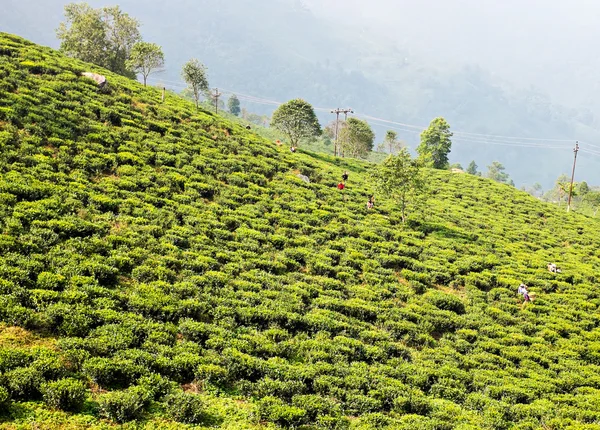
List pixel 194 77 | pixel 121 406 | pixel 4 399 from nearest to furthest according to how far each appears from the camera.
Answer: pixel 4 399, pixel 121 406, pixel 194 77

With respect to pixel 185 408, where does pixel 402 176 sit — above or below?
above

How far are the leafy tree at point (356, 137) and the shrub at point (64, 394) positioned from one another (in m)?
78.7

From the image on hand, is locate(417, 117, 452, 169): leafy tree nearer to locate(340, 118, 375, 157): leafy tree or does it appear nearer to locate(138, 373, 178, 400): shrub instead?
locate(340, 118, 375, 157): leafy tree

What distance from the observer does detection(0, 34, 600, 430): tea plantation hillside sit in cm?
1252

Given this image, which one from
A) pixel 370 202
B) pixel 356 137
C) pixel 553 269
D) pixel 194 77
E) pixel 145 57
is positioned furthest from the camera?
pixel 356 137

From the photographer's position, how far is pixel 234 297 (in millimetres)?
18312

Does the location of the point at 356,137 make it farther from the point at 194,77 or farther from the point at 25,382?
the point at 25,382

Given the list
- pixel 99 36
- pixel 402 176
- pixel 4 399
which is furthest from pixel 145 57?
pixel 4 399

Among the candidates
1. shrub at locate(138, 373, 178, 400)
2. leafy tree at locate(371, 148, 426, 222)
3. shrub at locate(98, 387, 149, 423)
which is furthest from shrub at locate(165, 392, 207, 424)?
leafy tree at locate(371, 148, 426, 222)

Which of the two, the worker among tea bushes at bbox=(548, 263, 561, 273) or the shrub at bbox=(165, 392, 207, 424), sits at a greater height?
the worker among tea bushes at bbox=(548, 263, 561, 273)

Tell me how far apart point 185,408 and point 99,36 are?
242 feet

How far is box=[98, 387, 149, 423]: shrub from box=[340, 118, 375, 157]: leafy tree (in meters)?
78.3

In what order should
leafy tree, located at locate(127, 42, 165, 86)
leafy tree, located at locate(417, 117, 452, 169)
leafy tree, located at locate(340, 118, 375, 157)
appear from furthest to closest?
leafy tree, located at locate(417, 117, 452, 169), leafy tree, located at locate(340, 118, 375, 157), leafy tree, located at locate(127, 42, 165, 86)

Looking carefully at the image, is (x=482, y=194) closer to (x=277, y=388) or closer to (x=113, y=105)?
(x=113, y=105)
